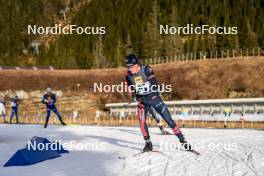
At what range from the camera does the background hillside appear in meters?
114

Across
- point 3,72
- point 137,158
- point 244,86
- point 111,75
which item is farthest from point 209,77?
point 137,158

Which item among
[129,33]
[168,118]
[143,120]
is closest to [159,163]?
[168,118]

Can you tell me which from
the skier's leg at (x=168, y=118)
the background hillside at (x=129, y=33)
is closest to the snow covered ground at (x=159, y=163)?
the skier's leg at (x=168, y=118)

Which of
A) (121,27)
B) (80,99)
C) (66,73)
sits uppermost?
(121,27)

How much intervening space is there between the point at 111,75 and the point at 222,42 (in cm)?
3639

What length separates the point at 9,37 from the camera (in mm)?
180000

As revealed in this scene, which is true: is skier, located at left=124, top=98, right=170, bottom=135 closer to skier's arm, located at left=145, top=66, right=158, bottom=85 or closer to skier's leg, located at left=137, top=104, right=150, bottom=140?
skier's leg, located at left=137, top=104, right=150, bottom=140

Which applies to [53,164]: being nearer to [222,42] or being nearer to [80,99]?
[80,99]

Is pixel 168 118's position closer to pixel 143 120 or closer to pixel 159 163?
pixel 143 120

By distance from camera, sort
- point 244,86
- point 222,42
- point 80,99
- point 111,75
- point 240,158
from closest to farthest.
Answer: point 240,158
point 244,86
point 80,99
point 111,75
point 222,42

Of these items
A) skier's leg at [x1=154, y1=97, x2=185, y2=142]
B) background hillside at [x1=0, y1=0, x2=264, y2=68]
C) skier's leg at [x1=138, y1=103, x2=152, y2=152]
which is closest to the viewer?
skier's leg at [x1=154, y1=97, x2=185, y2=142]

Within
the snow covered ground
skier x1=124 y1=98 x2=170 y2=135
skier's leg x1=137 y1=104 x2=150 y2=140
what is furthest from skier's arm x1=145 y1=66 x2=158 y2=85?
the snow covered ground

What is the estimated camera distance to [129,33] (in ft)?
508

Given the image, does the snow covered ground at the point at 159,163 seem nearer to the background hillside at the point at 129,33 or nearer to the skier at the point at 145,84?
the skier at the point at 145,84
